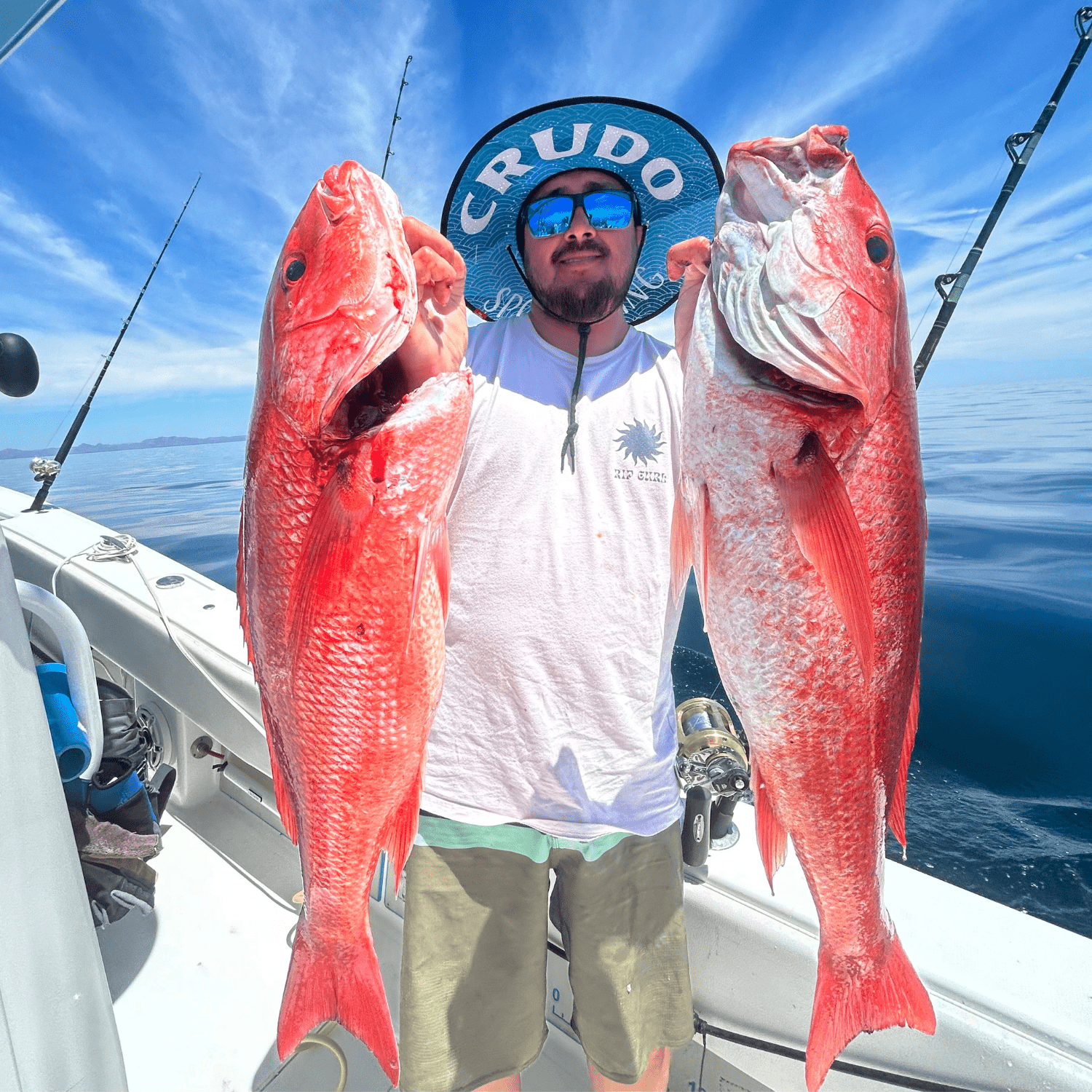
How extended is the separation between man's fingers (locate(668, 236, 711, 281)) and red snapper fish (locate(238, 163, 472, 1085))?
1.82ft

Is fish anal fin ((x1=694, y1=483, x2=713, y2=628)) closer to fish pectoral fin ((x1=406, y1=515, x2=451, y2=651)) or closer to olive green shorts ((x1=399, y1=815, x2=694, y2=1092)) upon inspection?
fish pectoral fin ((x1=406, y1=515, x2=451, y2=651))

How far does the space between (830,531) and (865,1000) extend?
104cm

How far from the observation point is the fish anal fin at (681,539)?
127 centimetres

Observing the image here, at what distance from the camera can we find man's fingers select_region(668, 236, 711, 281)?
1275 millimetres

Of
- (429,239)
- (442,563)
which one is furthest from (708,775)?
(429,239)

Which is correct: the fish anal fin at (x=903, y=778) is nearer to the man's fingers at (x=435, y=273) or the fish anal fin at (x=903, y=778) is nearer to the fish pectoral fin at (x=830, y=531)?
the fish pectoral fin at (x=830, y=531)

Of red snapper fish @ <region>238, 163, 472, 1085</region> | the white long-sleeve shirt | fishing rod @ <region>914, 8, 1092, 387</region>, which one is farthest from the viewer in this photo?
fishing rod @ <region>914, 8, 1092, 387</region>

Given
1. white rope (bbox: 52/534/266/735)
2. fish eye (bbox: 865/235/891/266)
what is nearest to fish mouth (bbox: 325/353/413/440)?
fish eye (bbox: 865/235/891/266)

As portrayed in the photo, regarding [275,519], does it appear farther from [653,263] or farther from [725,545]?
[653,263]

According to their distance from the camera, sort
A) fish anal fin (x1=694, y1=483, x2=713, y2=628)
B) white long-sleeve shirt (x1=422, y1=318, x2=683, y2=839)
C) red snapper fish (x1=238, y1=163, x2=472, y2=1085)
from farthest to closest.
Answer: white long-sleeve shirt (x1=422, y1=318, x2=683, y2=839), fish anal fin (x1=694, y1=483, x2=713, y2=628), red snapper fish (x1=238, y1=163, x2=472, y2=1085)

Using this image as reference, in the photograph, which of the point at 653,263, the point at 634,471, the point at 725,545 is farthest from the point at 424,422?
the point at 653,263

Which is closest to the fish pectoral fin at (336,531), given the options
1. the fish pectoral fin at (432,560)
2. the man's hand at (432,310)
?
the fish pectoral fin at (432,560)

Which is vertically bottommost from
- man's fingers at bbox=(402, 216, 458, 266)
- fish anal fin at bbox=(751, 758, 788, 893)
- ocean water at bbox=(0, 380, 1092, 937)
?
ocean water at bbox=(0, 380, 1092, 937)

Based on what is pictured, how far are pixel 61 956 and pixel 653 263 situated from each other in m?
2.44
